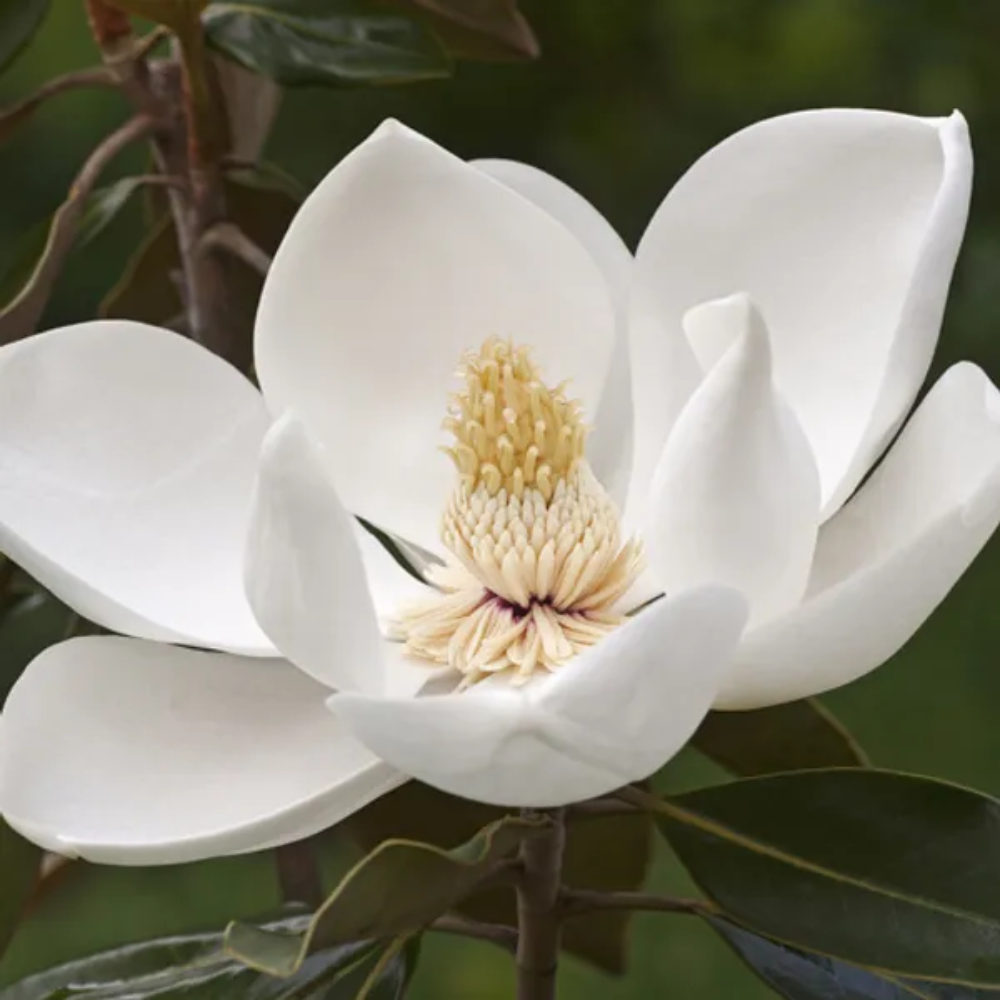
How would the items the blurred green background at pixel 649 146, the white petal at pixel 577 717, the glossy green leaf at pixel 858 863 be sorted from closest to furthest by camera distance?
the white petal at pixel 577 717 → the glossy green leaf at pixel 858 863 → the blurred green background at pixel 649 146

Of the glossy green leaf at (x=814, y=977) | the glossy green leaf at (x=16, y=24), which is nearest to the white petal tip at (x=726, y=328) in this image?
the glossy green leaf at (x=814, y=977)

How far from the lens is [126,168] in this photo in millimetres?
2006

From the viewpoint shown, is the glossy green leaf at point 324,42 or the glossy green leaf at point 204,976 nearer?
the glossy green leaf at point 204,976

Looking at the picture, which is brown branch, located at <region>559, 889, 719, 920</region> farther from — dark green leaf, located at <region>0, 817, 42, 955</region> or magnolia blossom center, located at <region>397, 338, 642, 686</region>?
dark green leaf, located at <region>0, 817, 42, 955</region>

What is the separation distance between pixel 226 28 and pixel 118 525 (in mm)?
255

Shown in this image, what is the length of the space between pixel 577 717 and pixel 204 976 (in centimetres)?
25

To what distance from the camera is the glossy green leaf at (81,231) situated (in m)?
0.77

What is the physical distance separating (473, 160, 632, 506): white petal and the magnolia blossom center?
0.14ft

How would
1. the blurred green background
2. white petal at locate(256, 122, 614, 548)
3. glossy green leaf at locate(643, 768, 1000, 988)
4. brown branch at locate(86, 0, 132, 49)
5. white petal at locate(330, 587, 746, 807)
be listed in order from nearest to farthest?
white petal at locate(330, 587, 746, 807)
glossy green leaf at locate(643, 768, 1000, 988)
white petal at locate(256, 122, 614, 548)
brown branch at locate(86, 0, 132, 49)
the blurred green background

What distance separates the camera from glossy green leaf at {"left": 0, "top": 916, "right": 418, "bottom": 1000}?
0.62 meters

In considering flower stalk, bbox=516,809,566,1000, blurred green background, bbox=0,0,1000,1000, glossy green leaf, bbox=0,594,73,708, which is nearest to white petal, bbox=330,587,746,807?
flower stalk, bbox=516,809,566,1000

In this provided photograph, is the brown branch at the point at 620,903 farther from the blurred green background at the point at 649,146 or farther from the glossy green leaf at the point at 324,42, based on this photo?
the blurred green background at the point at 649,146

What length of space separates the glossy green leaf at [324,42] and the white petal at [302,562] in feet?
0.95

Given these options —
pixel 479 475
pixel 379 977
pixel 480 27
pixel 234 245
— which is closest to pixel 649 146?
pixel 480 27
